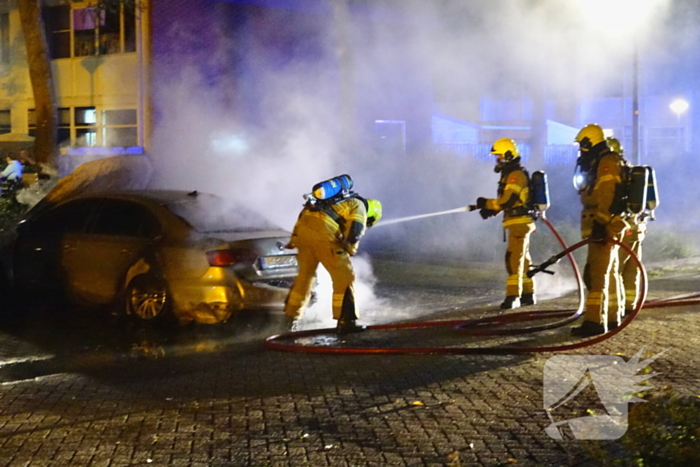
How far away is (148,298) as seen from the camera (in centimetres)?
717

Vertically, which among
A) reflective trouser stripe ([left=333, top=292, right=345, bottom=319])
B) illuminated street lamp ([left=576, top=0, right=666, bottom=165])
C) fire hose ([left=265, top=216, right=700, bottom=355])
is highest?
illuminated street lamp ([left=576, top=0, right=666, bottom=165])

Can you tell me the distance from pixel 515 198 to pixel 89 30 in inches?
612

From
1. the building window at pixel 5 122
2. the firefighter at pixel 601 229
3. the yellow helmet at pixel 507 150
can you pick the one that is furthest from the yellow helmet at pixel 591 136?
the building window at pixel 5 122

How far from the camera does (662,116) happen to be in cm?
4100

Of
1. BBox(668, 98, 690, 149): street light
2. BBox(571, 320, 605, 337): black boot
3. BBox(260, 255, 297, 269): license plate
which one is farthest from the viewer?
BBox(668, 98, 690, 149): street light

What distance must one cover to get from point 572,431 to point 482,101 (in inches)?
1414

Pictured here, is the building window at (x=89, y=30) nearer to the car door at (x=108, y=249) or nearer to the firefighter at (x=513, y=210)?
the car door at (x=108, y=249)

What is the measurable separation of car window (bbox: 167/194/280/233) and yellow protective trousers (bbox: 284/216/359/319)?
0.72 m

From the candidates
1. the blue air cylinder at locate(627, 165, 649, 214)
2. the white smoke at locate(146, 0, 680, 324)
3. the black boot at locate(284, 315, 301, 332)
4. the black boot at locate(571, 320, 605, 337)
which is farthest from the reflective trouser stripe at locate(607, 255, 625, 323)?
the white smoke at locate(146, 0, 680, 324)

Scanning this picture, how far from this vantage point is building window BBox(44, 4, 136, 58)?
1973cm

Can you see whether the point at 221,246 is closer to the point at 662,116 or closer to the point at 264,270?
the point at 264,270

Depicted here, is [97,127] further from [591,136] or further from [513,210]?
[591,136]

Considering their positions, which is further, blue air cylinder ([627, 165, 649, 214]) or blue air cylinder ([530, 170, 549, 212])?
blue air cylinder ([530, 170, 549, 212])

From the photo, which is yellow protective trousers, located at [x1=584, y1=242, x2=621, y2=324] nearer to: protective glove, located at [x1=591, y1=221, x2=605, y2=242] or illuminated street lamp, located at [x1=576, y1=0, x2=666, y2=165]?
protective glove, located at [x1=591, y1=221, x2=605, y2=242]
